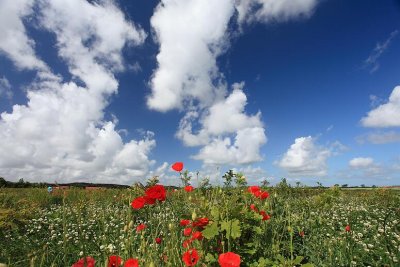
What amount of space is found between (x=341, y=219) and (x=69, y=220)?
6.59m

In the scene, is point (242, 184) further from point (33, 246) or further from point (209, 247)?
point (33, 246)

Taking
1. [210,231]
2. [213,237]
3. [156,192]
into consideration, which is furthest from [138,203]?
[213,237]

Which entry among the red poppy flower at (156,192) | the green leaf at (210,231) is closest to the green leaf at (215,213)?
the green leaf at (210,231)

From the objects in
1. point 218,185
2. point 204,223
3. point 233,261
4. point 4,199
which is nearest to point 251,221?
point 218,185

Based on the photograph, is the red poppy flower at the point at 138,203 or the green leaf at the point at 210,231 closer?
the red poppy flower at the point at 138,203

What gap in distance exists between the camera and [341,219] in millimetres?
7984

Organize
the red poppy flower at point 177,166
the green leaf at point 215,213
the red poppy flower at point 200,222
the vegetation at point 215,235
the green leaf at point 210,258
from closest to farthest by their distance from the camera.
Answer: the vegetation at point 215,235 < the red poppy flower at point 200,222 < the green leaf at point 210,258 < the red poppy flower at point 177,166 < the green leaf at point 215,213

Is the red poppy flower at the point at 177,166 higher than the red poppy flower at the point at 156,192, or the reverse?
the red poppy flower at the point at 177,166

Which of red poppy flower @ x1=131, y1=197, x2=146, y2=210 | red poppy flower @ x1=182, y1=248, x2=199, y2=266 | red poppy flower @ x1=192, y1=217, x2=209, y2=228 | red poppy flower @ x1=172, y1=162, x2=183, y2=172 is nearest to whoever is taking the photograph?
red poppy flower @ x1=182, y1=248, x2=199, y2=266

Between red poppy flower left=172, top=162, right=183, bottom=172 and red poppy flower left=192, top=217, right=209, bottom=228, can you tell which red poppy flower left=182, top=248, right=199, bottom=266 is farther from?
red poppy flower left=172, top=162, right=183, bottom=172

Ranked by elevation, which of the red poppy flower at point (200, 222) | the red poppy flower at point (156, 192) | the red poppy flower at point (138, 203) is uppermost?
the red poppy flower at point (156, 192)

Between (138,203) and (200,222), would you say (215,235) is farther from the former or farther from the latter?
(138,203)

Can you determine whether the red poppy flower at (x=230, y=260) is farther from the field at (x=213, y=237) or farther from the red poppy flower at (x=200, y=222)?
the red poppy flower at (x=200, y=222)

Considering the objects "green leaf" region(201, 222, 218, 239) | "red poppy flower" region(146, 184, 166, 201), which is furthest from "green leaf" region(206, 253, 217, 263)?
"red poppy flower" region(146, 184, 166, 201)
